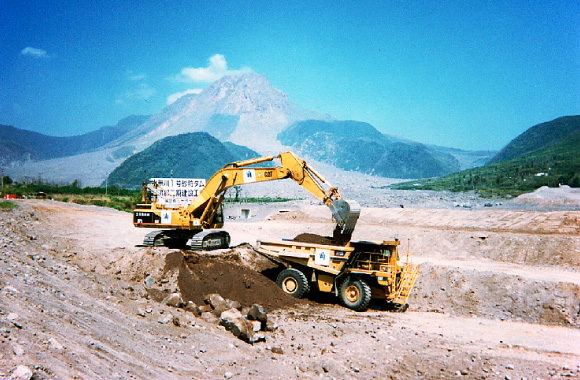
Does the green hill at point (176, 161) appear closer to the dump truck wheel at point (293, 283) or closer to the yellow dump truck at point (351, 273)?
the dump truck wheel at point (293, 283)

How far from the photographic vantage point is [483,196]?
6631 centimetres

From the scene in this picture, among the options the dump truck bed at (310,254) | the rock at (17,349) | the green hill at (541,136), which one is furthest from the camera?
the green hill at (541,136)

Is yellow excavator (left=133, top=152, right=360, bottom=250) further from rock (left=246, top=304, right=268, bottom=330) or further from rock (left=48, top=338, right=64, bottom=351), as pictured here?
rock (left=48, top=338, right=64, bottom=351)

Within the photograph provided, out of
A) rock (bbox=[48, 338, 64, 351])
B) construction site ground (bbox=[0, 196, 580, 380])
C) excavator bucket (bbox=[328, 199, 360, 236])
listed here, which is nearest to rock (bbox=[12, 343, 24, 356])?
construction site ground (bbox=[0, 196, 580, 380])

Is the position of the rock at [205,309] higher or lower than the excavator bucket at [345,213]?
lower

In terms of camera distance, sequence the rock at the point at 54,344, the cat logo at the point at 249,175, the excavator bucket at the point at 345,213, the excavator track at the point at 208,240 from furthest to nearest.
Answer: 1. the excavator track at the point at 208,240
2. the cat logo at the point at 249,175
3. the excavator bucket at the point at 345,213
4. the rock at the point at 54,344

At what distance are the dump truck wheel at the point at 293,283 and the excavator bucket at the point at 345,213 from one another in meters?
1.86

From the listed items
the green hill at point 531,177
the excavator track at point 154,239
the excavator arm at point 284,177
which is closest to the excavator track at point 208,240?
the excavator arm at point 284,177

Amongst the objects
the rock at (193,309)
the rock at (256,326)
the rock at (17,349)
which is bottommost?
the rock at (256,326)

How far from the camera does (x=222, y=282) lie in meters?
12.5

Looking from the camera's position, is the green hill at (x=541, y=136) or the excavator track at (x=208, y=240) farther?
the green hill at (x=541, y=136)

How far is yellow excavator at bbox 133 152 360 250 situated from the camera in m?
Answer: 14.3

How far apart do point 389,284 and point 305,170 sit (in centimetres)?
450

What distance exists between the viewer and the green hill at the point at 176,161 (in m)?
136
